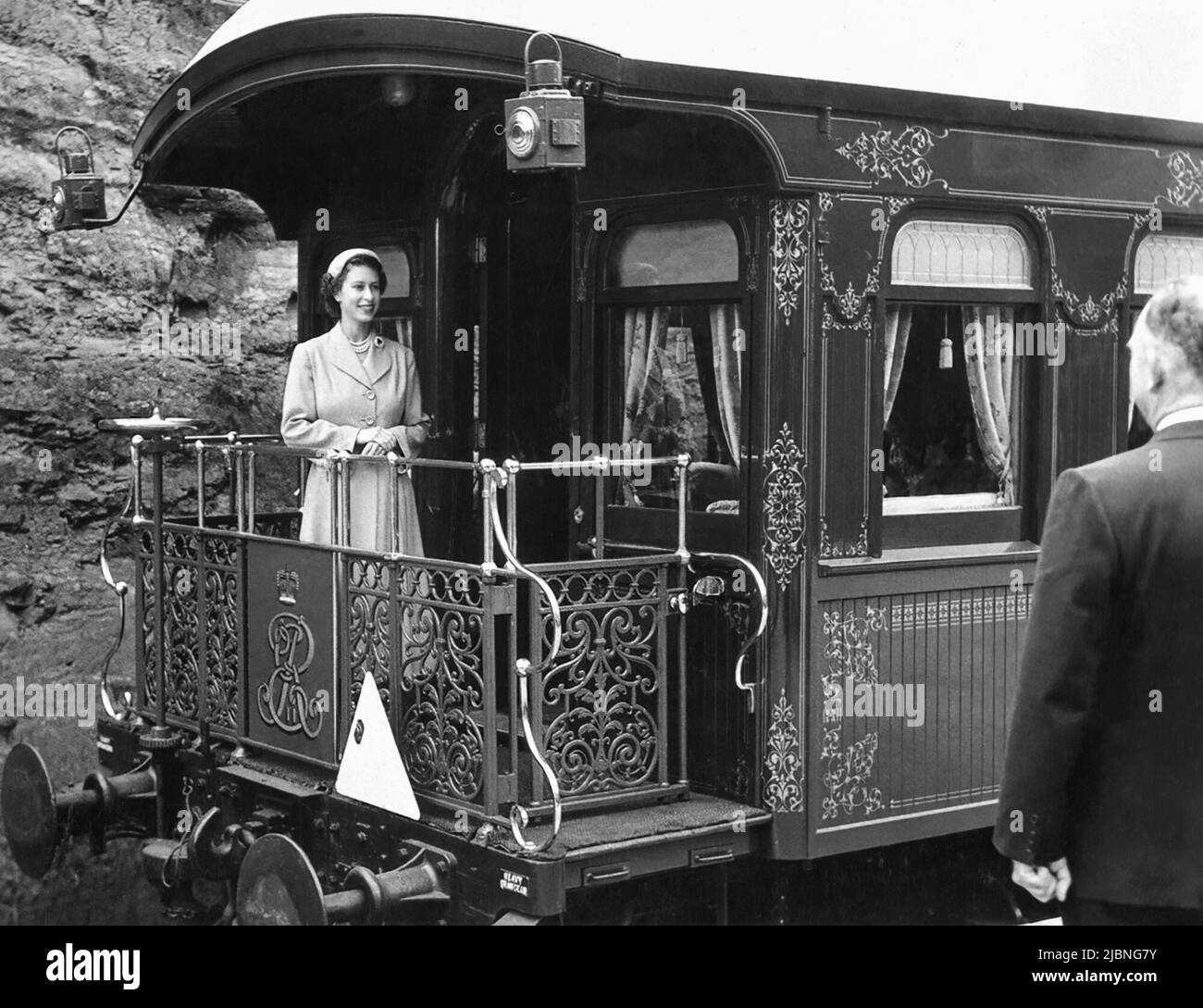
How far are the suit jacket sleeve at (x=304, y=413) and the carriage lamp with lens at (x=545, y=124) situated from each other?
1.96 metres

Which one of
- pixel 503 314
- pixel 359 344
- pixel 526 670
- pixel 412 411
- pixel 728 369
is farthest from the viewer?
pixel 503 314

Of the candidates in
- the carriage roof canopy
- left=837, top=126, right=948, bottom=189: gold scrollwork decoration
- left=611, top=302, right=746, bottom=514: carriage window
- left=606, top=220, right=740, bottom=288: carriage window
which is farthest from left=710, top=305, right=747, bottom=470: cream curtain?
the carriage roof canopy

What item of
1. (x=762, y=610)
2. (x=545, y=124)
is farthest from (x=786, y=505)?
(x=545, y=124)

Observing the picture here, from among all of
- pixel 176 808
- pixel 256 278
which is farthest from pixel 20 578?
pixel 176 808

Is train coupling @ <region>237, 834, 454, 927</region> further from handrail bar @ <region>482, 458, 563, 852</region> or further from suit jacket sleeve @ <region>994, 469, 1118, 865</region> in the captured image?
suit jacket sleeve @ <region>994, 469, 1118, 865</region>

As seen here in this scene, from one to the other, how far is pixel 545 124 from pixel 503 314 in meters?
2.07

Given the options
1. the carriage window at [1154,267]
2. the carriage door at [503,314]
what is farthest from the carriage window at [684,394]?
the carriage window at [1154,267]

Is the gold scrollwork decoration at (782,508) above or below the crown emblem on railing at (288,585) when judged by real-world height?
above

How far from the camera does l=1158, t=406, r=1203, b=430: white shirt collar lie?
3.60 meters

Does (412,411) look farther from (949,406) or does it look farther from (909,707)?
(909,707)

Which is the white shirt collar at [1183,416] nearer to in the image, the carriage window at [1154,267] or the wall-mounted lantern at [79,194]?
the carriage window at [1154,267]

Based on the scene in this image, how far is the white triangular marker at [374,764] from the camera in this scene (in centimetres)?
597

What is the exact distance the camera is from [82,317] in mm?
11016
